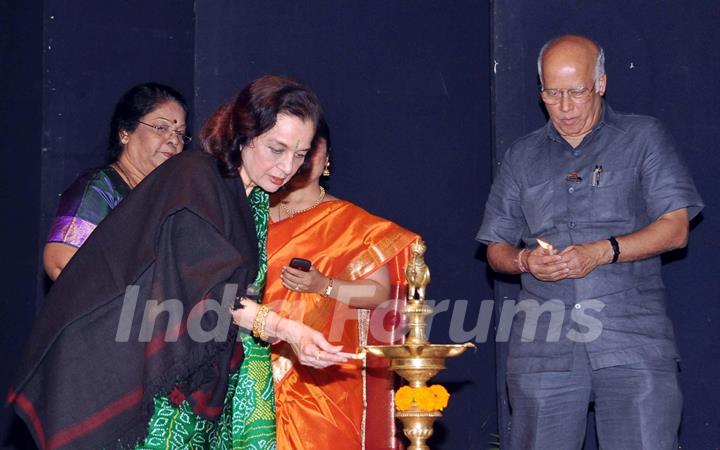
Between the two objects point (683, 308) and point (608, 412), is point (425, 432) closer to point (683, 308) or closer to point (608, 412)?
point (608, 412)

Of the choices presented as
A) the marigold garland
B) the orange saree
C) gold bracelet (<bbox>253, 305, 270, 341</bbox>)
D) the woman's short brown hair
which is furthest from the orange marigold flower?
the orange saree

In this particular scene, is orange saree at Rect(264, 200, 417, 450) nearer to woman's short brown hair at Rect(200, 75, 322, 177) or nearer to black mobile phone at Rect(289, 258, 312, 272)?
black mobile phone at Rect(289, 258, 312, 272)

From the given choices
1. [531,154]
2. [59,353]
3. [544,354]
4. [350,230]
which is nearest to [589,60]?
[531,154]

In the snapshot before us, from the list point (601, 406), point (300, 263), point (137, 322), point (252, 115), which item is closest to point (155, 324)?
point (137, 322)

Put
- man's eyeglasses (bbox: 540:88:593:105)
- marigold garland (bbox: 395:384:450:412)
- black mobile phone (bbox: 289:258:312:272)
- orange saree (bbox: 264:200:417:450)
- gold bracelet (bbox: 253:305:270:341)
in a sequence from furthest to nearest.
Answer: orange saree (bbox: 264:200:417:450), black mobile phone (bbox: 289:258:312:272), man's eyeglasses (bbox: 540:88:593:105), gold bracelet (bbox: 253:305:270:341), marigold garland (bbox: 395:384:450:412)

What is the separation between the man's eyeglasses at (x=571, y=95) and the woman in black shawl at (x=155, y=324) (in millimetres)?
1310

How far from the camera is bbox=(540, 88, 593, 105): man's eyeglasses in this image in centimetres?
331

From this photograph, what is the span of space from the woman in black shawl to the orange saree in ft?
4.62

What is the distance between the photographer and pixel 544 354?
127 inches

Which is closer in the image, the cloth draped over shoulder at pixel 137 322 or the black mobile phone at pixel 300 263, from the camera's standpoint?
the cloth draped over shoulder at pixel 137 322

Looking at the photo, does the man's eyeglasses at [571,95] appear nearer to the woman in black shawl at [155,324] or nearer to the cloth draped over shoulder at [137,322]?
the woman in black shawl at [155,324]

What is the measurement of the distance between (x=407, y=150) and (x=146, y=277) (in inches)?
90.2

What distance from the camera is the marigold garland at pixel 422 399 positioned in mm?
2236

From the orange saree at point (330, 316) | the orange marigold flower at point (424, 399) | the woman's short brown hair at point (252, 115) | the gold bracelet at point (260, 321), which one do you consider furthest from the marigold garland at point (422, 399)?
the orange saree at point (330, 316)
